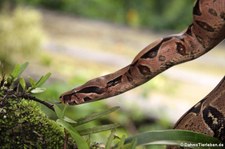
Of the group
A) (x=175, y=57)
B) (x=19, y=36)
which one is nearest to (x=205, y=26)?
(x=175, y=57)

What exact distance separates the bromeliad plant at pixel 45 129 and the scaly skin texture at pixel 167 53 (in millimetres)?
348

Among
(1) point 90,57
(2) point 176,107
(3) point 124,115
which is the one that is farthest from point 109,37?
(3) point 124,115

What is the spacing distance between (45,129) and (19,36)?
5.61m

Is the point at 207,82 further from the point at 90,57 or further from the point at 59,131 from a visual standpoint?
the point at 59,131

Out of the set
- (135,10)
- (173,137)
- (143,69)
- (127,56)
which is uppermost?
(135,10)

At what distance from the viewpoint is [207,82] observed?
7.70m

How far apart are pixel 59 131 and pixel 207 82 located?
6.50m

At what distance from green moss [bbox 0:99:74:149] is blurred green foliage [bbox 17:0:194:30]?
445 inches

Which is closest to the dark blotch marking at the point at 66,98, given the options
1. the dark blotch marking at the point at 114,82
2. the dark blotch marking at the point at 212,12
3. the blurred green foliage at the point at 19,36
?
the dark blotch marking at the point at 114,82

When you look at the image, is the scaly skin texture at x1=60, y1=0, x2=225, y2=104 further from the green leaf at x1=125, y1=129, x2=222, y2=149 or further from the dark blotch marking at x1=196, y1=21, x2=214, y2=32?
the green leaf at x1=125, y1=129, x2=222, y2=149

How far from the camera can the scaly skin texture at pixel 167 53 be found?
181 centimetres

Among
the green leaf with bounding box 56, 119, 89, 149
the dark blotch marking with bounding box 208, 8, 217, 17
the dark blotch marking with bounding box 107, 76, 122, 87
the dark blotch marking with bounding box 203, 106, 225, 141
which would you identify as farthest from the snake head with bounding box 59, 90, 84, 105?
the dark blotch marking with bounding box 208, 8, 217, 17

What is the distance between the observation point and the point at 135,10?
1401 cm

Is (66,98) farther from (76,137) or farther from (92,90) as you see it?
(76,137)
